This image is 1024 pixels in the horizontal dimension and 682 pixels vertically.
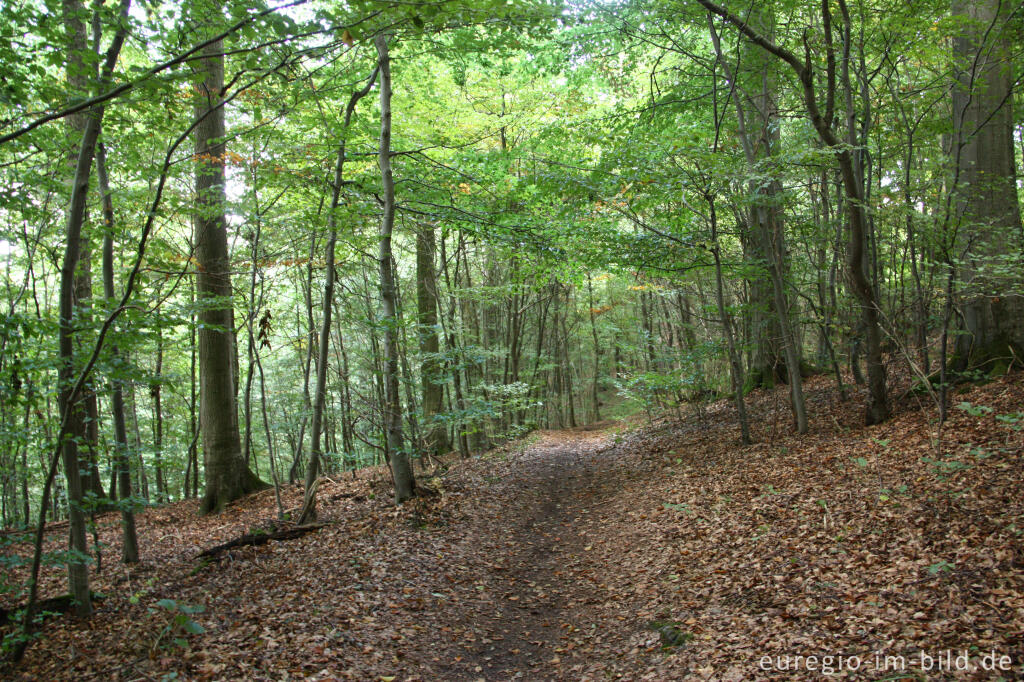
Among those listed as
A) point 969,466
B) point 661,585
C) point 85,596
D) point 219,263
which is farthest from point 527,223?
point 85,596

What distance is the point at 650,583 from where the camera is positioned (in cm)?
582

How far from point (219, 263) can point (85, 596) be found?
20.8 feet

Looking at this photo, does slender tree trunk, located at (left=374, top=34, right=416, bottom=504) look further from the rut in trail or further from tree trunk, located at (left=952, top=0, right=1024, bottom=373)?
tree trunk, located at (left=952, top=0, right=1024, bottom=373)

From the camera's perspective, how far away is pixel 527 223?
9.88 meters

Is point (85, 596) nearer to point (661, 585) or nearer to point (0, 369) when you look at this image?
point (0, 369)

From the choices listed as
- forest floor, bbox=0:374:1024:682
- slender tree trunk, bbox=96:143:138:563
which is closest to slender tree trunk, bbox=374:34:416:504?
forest floor, bbox=0:374:1024:682

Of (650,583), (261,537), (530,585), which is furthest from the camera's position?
(261,537)

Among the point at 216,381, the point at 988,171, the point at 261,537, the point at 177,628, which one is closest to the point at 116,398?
the point at 261,537

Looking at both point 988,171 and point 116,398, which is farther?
point 988,171

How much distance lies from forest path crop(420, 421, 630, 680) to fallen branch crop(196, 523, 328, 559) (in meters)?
2.33

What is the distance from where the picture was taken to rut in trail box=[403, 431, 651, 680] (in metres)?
4.90

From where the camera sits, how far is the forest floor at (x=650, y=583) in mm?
3889

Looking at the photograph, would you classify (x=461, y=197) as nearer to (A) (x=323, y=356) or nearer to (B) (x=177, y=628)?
(A) (x=323, y=356)

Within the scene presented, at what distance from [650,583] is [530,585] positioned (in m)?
1.48
